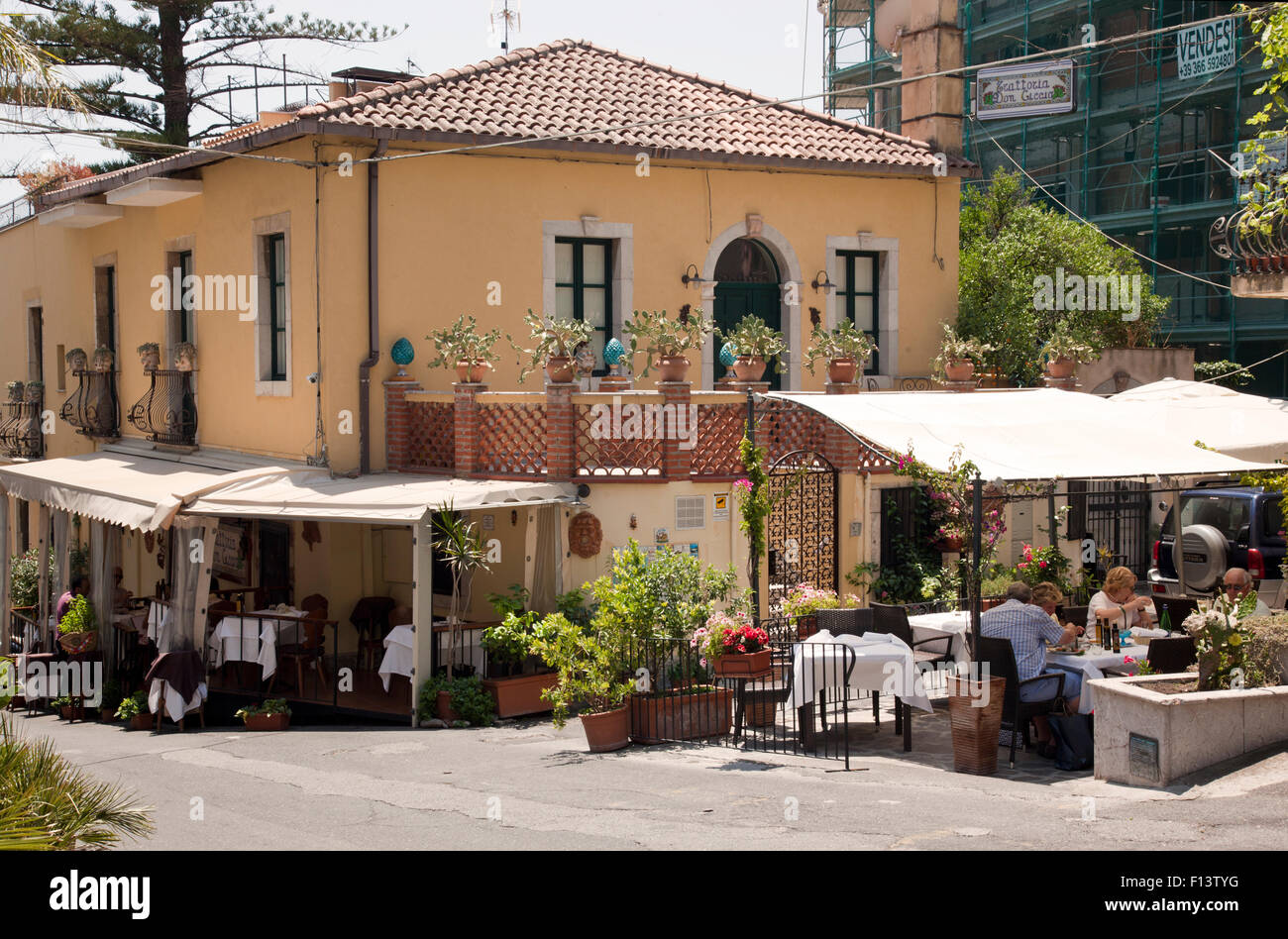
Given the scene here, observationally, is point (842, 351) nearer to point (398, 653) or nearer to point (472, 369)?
point (472, 369)

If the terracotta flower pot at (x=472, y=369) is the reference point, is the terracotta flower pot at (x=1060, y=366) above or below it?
above

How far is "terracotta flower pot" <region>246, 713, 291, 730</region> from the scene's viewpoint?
14341mm

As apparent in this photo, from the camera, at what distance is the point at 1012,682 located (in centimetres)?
1091

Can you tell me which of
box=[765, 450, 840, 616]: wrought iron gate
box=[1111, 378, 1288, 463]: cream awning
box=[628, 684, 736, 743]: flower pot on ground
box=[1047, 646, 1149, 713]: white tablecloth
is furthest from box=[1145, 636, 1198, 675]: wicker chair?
box=[765, 450, 840, 616]: wrought iron gate

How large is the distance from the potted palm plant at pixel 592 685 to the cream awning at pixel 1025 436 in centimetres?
313

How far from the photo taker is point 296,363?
17016mm

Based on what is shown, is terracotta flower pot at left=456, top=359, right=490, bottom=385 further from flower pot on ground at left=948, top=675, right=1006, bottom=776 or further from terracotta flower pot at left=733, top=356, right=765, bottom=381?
flower pot on ground at left=948, top=675, right=1006, bottom=776

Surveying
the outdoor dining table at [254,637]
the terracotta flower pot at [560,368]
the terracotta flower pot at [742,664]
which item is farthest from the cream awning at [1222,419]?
the outdoor dining table at [254,637]

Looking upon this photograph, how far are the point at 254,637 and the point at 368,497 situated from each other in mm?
2563

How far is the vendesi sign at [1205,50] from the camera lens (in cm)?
3378

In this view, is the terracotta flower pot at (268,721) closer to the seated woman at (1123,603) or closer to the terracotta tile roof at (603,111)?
the terracotta tile roof at (603,111)

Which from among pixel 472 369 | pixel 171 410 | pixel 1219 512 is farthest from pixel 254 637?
pixel 1219 512
